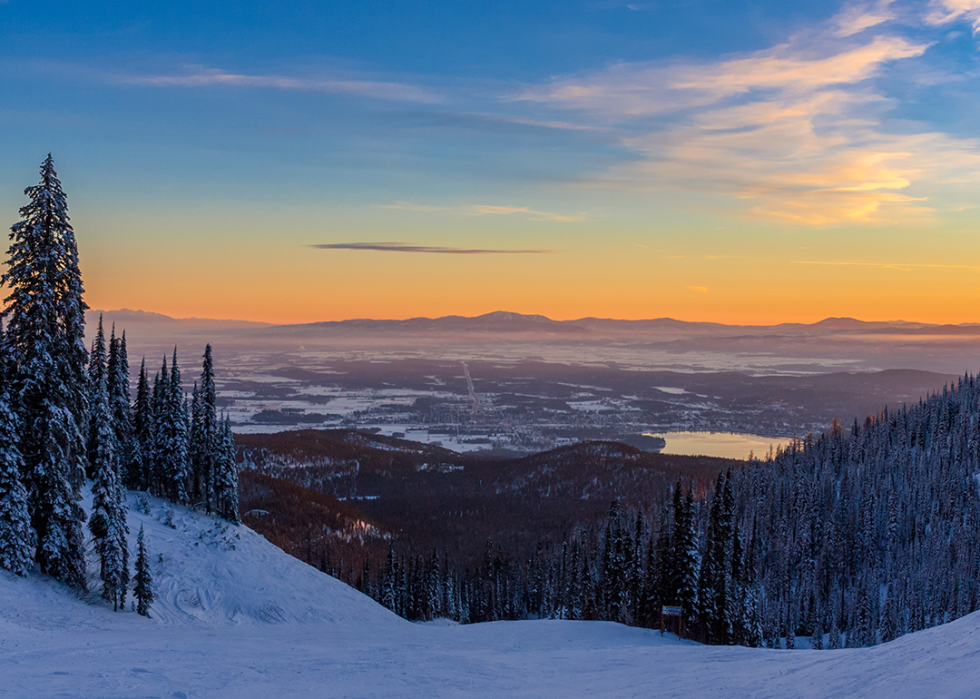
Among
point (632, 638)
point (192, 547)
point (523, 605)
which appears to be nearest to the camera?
point (632, 638)

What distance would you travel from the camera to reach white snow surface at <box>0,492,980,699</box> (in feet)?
56.6

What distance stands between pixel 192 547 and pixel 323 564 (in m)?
52.8

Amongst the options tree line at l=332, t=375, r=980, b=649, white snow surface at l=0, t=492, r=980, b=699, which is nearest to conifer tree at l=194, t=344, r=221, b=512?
white snow surface at l=0, t=492, r=980, b=699

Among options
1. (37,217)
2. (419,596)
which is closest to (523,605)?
(419,596)

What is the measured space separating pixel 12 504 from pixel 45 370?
6.21 metres

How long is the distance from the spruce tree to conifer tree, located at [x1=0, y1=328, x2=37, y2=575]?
683 millimetres

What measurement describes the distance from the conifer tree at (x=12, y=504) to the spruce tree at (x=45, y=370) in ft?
2.24

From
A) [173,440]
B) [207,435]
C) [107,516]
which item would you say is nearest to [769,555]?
[207,435]

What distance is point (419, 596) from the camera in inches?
3462

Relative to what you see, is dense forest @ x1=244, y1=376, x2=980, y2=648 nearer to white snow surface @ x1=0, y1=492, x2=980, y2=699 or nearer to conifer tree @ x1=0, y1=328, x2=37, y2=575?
white snow surface @ x1=0, y1=492, x2=980, y2=699

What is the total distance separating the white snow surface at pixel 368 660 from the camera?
56.6ft

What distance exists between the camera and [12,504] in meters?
27.9

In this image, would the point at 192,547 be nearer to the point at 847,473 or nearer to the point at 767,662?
the point at 767,662

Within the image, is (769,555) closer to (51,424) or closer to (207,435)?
(207,435)
